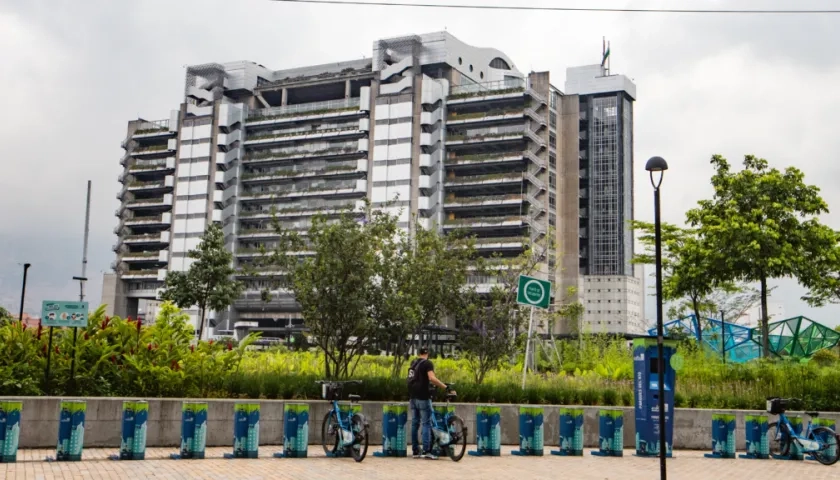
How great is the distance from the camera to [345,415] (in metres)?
15.0

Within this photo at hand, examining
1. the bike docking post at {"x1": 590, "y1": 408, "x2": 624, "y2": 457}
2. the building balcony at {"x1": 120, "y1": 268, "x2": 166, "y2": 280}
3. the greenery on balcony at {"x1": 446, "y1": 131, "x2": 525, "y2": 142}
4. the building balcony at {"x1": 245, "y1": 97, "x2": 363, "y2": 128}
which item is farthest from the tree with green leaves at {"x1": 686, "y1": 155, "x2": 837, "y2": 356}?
the building balcony at {"x1": 120, "y1": 268, "x2": 166, "y2": 280}

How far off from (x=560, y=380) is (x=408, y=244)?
5.45 meters

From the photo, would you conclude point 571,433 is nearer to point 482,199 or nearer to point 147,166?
point 482,199

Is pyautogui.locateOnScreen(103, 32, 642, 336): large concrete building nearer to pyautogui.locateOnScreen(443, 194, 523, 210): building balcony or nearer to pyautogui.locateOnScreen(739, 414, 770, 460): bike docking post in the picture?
pyautogui.locateOnScreen(443, 194, 523, 210): building balcony

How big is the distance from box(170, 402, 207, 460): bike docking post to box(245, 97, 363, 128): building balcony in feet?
291

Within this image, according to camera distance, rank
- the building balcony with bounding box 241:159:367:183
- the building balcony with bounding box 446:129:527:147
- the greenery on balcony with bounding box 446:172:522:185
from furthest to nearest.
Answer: the building balcony with bounding box 241:159:367:183, the building balcony with bounding box 446:129:527:147, the greenery on balcony with bounding box 446:172:522:185

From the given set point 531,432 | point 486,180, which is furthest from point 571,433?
point 486,180

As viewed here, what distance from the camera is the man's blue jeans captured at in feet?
49.3

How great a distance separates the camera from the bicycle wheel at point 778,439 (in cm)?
1767

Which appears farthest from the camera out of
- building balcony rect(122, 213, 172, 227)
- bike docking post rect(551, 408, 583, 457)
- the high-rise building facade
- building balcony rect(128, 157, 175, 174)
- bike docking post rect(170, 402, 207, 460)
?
building balcony rect(128, 157, 175, 174)

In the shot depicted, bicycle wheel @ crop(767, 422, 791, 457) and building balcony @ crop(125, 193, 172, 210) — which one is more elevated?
building balcony @ crop(125, 193, 172, 210)

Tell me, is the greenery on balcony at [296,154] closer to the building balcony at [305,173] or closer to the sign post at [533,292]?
the building balcony at [305,173]

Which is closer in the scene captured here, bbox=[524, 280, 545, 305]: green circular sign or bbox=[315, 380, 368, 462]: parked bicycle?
bbox=[315, 380, 368, 462]: parked bicycle

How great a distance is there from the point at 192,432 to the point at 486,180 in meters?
79.8
